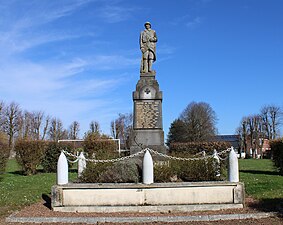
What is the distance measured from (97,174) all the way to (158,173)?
1.75 m

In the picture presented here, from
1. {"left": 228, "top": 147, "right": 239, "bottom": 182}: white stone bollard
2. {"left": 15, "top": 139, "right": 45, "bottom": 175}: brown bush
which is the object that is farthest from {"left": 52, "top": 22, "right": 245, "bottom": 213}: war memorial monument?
{"left": 15, "top": 139, "right": 45, "bottom": 175}: brown bush

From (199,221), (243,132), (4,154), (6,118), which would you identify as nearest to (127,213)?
(199,221)

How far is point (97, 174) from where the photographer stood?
9719mm

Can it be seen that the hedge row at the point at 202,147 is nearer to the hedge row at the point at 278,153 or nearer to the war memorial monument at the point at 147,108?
the hedge row at the point at 278,153

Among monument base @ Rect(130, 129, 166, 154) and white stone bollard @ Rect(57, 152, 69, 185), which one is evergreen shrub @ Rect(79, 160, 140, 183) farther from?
monument base @ Rect(130, 129, 166, 154)

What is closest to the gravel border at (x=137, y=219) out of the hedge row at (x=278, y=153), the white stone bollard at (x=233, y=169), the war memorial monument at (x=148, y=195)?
the war memorial monument at (x=148, y=195)

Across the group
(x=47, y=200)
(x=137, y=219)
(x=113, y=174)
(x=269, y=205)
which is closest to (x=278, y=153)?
(x=269, y=205)

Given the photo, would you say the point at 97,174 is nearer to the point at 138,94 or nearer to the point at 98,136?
the point at 138,94

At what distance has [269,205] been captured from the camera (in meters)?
8.87

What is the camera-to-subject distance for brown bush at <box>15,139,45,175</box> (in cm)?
2112

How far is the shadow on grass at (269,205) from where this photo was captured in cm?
813

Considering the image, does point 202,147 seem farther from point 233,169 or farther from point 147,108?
point 233,169

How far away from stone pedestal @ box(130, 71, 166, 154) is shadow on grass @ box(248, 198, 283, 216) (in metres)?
4.75

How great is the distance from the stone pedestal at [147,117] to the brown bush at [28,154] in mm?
10065
